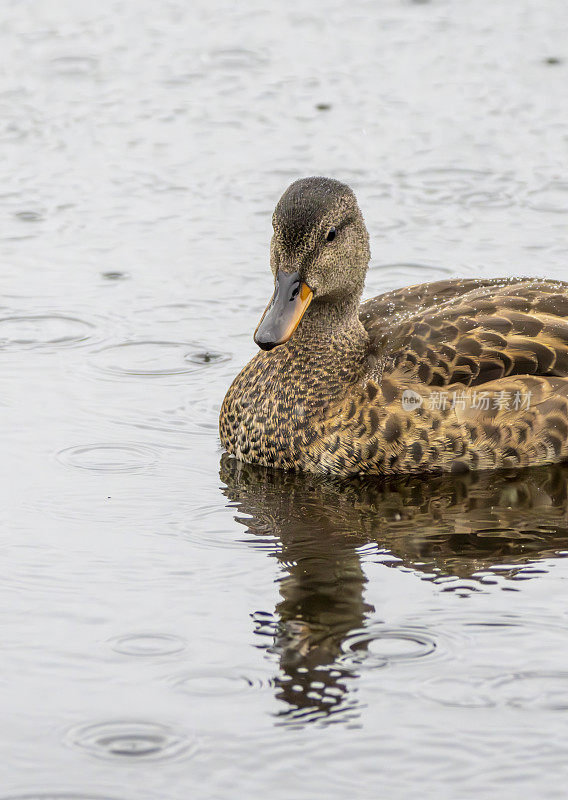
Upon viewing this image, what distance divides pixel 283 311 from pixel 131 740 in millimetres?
3035

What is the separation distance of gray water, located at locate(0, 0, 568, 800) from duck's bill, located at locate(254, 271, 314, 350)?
2.57ft

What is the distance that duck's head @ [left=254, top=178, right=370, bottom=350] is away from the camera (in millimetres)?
7645

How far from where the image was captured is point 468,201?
11.4m

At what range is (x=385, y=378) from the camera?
7.83m

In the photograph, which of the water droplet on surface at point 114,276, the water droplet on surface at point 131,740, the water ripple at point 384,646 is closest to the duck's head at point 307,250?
the water ripple at point 384,646

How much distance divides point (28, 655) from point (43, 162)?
7163 mm

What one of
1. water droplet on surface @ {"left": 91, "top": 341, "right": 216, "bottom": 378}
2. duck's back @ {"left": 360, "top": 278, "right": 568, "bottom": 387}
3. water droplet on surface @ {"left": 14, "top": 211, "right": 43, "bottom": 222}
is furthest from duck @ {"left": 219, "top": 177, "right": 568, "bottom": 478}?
water droplet on surface @ {"left": 14, "top": 211, "right": 43, "bottom": 222}

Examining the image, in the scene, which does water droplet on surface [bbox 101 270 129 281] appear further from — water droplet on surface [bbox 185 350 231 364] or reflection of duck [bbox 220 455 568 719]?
reflection of duck [bbox 220 455 568 719]

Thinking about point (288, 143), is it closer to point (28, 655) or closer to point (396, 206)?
point (396, 206)

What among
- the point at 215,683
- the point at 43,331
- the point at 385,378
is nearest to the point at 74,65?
the point at 43,331

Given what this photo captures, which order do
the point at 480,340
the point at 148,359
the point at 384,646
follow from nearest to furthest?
the point at 384,646, the point at 480,340, the point at 148,359

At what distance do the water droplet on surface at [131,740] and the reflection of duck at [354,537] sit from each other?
19.3 inches

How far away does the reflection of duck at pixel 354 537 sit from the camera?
19.0 feet

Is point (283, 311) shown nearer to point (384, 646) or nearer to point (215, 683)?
point (384, 646)
